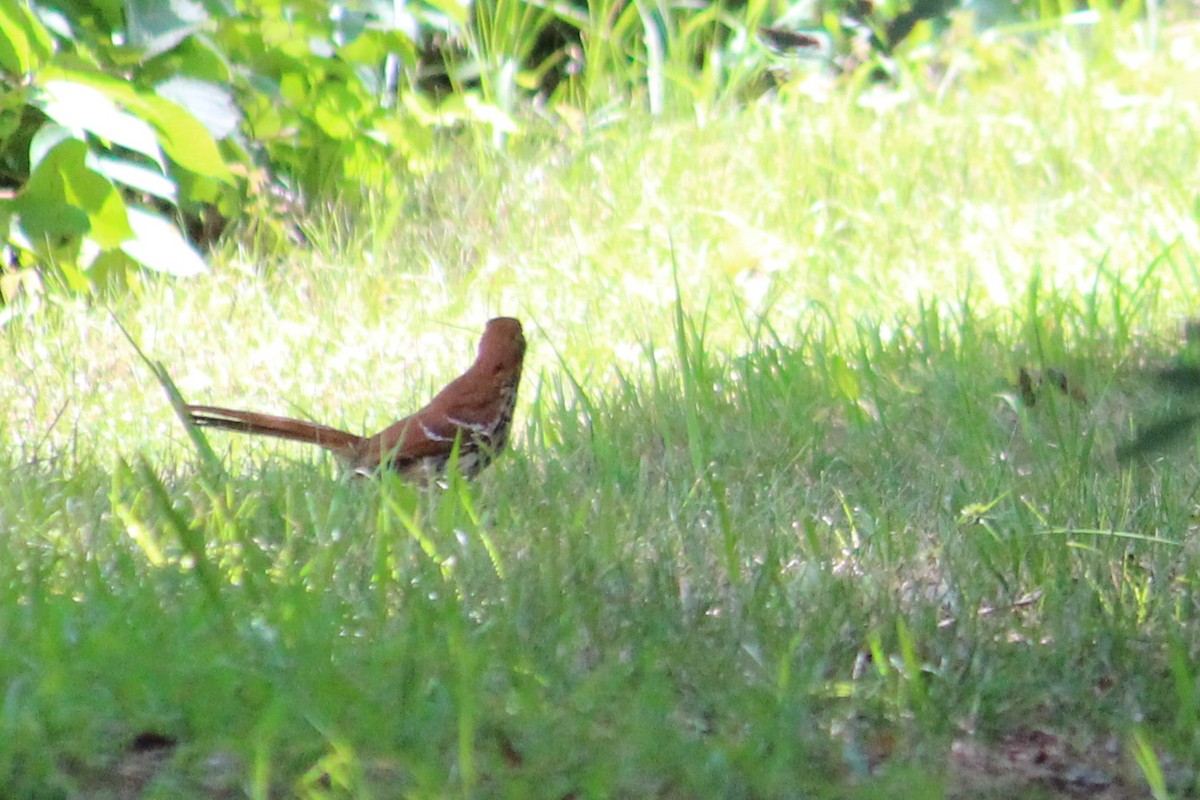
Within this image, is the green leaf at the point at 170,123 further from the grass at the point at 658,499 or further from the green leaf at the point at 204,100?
the grass at the point at 658,499

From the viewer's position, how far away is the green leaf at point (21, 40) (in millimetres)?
4551

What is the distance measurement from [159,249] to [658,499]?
7.97ft

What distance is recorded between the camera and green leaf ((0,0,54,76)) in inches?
179

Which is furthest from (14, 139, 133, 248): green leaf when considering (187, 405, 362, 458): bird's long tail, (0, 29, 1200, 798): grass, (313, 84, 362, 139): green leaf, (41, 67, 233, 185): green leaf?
(187, 405, 362, 458): bird's long tail

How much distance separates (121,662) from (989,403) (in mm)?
2456

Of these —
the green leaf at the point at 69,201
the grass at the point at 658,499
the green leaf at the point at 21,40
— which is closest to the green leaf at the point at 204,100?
the green leaf at the point at 69,201

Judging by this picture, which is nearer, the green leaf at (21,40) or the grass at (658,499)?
the grass at (658,499)

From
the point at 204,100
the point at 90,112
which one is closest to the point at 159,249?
the point at 204,100

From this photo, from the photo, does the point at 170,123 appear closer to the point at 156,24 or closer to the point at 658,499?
the point at 156,24

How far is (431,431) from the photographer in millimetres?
3857

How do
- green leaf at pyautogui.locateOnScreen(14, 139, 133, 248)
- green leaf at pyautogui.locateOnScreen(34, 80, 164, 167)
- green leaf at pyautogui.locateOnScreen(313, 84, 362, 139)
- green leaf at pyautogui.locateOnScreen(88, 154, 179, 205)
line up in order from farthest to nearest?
green leaf at pyautogui.locateOnScreen(313, 84, 362, 139) < green leaf at pyautogui.locateOnScreen(88, 154, 179, 205) < green leaf at pyautogui.locateOnScreen(14, 139, 133, 248) < green leaf at pyautogui.locateOnScreen(34, 80, 164, 167)

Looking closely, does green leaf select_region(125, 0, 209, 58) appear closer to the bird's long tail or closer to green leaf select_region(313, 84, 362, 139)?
green leaf select_region(313, 84, 362, 139)

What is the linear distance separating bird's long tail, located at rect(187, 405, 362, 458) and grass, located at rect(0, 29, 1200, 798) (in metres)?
0.07

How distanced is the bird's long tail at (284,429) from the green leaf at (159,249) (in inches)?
57.5
